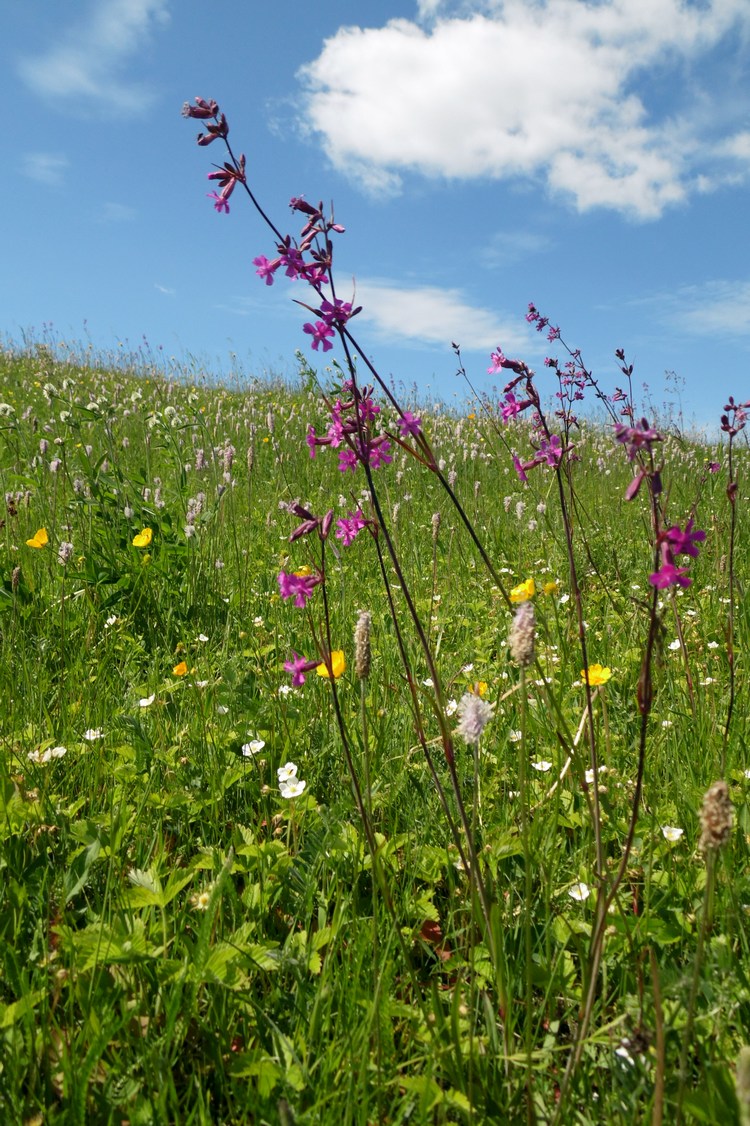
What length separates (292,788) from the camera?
2008mm

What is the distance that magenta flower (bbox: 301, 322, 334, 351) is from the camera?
1.48 metres

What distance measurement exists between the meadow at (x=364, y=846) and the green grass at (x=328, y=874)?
10 millimetres

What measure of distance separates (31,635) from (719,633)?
3219 millimetres

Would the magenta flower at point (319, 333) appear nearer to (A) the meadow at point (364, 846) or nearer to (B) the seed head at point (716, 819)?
(A) the meadow at point (364, 846)

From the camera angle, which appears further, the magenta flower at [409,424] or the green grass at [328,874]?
the magenta flower at [409,424]

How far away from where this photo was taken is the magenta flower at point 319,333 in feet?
4.84

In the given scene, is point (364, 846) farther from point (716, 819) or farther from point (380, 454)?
point (716, 819)

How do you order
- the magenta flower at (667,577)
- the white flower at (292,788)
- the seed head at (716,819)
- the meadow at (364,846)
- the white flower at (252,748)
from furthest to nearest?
the white flower at (252,748) < the white flower at (292,788) < the meadow at (364,846) < the magenta flower at (667,577) < the seed head at (716,819)

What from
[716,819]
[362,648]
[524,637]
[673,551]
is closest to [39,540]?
[362,648]

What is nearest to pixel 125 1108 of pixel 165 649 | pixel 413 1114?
pixel 413 1114

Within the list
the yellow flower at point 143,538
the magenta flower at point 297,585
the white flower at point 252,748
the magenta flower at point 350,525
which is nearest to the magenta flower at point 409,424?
the magenta flower at point 350,525

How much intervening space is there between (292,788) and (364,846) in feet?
0.97

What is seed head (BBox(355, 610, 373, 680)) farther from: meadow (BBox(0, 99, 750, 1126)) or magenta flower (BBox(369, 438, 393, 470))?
magenta flower (BBox(369, 438, 393, 470))

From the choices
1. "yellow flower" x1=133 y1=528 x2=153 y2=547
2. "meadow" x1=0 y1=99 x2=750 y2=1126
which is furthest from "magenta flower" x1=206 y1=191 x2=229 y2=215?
"yellow flower" x1=133 y1=528 x2=153 y2=547
